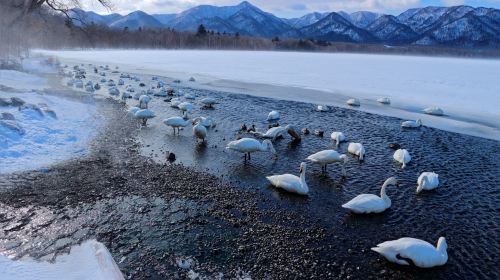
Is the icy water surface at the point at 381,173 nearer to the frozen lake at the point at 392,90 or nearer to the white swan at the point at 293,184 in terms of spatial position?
the white swan at the point at 293,184

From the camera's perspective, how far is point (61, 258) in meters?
6.61

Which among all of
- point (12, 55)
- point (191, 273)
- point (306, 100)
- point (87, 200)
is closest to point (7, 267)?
point (191, 273)

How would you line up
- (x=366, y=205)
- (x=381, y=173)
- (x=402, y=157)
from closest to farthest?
1. (x=366, y=205)
2. (x=381, y=173)
3. (x=402, y=157)

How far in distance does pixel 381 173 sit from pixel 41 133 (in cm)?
1154

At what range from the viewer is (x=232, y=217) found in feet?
29.2

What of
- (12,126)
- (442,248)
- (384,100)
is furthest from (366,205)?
(384,100)

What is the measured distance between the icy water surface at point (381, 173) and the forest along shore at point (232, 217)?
5 centimetres

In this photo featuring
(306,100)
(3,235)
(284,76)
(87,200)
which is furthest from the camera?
(284,76)

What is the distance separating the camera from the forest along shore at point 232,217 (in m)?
7.20

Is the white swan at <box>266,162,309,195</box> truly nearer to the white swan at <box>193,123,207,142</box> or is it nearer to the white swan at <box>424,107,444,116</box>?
the white swan at <box>193,123,207,142</box>

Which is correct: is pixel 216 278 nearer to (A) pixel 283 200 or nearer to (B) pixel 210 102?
(A) pixel 283 200

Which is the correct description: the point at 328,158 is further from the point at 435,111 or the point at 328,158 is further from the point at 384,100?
the point at 384,100

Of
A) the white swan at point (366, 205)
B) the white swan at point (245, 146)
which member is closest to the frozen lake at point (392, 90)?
the white swan at point (245, 146)

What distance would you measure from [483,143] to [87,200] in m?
15.6
